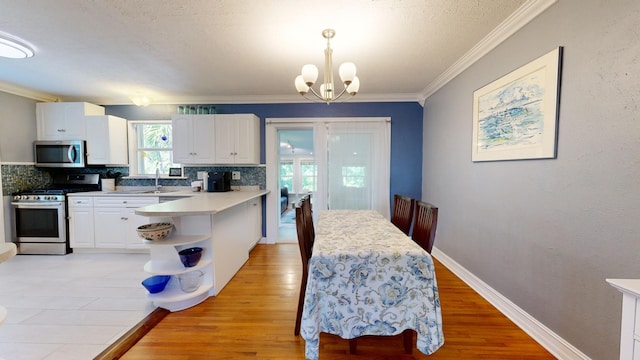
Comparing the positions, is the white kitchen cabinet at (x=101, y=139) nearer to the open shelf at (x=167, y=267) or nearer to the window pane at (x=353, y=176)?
the open shelf at (x=167, y=267)

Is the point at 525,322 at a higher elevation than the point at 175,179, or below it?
below

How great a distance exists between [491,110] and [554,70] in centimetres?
60

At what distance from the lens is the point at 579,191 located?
1.39m

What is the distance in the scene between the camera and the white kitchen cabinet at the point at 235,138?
3.53 m


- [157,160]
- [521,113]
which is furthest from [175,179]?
[521,113]


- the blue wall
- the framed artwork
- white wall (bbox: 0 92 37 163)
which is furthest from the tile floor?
the framed artwork

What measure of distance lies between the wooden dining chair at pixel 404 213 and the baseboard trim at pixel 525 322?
0.86 m

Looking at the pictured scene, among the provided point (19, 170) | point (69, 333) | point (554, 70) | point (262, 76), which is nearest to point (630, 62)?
point (554, 70)

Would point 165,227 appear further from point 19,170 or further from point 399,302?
point 19,170

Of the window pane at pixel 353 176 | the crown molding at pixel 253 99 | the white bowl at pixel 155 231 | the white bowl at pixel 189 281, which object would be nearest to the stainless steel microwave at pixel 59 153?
the crown molding at pixel 253 99

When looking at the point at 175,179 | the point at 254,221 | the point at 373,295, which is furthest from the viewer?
the point at 175,179

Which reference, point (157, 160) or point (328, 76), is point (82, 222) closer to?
point (157, 160)

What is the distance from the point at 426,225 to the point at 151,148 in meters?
4.25

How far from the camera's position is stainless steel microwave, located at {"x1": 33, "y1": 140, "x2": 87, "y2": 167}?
3.47m
